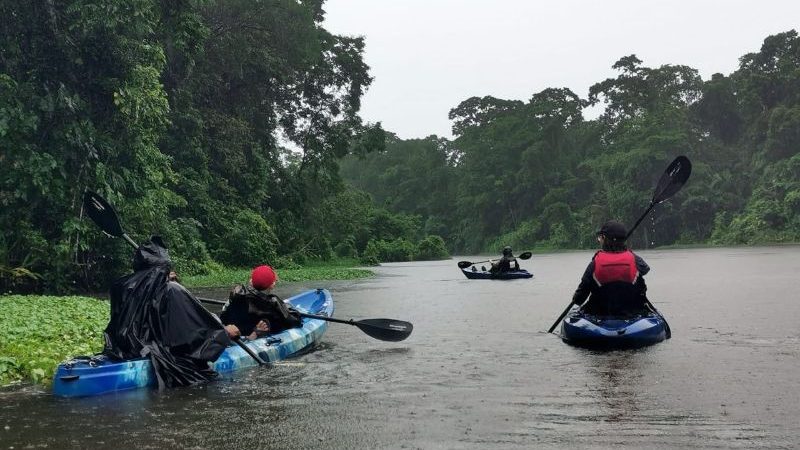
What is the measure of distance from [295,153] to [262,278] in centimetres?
3454

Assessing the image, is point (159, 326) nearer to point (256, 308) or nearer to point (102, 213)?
point (256, 308)

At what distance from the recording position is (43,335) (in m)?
9.50

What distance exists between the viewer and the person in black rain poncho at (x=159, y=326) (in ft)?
24.0

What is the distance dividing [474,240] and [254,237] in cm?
5300

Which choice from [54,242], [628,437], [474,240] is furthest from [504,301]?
[474,240]

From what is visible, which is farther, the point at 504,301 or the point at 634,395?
the point at 504,301

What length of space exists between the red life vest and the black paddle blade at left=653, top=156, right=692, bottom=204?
3.71 m

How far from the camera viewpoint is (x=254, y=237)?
30.3m

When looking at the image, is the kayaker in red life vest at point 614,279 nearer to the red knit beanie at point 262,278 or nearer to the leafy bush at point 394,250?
the red knit beanie at point 262,278

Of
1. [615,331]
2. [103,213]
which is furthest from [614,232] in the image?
[103,213]

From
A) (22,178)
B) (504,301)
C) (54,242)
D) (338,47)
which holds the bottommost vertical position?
(504,301)

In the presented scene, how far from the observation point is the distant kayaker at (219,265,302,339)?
901 centimetres

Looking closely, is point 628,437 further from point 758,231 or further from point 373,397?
point 758,231

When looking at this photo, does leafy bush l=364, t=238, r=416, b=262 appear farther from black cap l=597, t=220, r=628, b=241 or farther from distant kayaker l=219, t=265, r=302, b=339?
distant kayaker l=219, t=265, r=302, b=339
